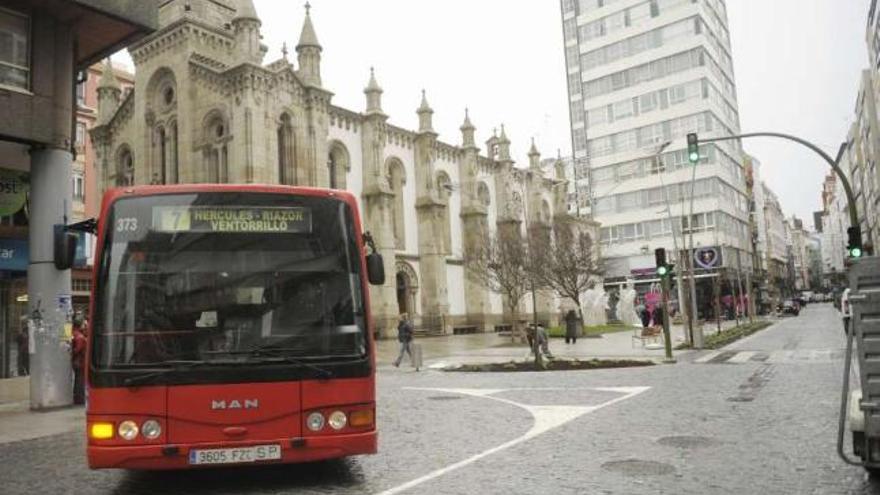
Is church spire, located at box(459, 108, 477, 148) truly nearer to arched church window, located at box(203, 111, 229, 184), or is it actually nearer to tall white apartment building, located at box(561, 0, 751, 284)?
tall white apartment building, located at box(561, 0, 751, 284)

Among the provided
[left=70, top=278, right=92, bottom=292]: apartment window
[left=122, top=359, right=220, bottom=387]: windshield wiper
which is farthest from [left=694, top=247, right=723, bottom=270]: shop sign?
[left=122, top=359, right=220, bottom=387]: windshield wiper

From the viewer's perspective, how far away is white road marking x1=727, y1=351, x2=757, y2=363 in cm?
1853

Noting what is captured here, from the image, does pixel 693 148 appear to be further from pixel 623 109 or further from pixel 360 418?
pixel 623 109

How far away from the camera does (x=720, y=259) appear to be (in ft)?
183

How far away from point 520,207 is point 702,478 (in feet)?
153

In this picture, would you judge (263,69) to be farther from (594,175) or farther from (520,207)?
(594,175)

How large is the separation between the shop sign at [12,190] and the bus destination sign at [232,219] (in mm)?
11367

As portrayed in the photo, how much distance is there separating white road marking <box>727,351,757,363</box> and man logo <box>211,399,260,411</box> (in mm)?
15695

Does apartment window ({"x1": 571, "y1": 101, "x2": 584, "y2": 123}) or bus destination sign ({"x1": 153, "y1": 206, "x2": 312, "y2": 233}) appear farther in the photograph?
apartment window ({"x1": 571, "y1": 101, "x2": 584, "y2": 123})

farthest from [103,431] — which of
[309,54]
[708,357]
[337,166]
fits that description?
[337,166]

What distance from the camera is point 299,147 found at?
33125mm

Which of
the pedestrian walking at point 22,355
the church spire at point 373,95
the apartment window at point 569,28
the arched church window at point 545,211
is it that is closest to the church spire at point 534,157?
the arched church window at point 545,211

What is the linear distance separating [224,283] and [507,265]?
103 feet

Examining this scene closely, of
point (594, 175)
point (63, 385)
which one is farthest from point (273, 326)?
point (594, 175)
